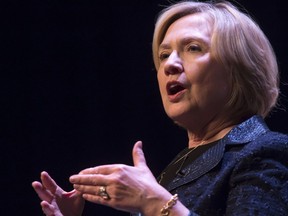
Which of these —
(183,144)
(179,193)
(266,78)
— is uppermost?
(266,78)

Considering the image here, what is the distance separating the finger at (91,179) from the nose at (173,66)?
531 millimetres

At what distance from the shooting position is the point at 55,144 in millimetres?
3072

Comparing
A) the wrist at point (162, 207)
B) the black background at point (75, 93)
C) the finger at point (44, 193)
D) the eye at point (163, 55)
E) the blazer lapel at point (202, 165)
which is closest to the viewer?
the wrist at point (162, 207)

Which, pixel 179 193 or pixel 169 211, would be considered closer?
pixel 169 211

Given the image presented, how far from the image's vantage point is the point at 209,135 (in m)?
1.75

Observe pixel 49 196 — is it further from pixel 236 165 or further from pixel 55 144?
pixel 55 144

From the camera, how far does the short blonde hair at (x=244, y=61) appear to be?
1.69 metres

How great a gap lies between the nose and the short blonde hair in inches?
4.0

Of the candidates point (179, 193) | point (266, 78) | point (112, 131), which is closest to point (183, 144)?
point (112, 131)

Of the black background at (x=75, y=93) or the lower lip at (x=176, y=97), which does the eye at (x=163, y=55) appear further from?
the black background at (x=75, y=93)

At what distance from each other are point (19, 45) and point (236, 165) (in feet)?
6.59

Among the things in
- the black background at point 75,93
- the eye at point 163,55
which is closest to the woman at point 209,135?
the eye at point 163,55

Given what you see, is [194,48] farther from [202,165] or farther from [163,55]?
[202,165]

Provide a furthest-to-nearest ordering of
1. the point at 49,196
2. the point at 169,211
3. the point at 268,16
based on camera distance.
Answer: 1. the point at 268,16
2. the point at 49,196
3. the point at 169,211
